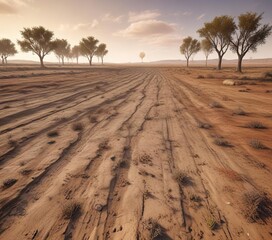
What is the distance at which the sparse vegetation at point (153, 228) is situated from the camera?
2.40 m

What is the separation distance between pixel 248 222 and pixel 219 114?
18.9ft

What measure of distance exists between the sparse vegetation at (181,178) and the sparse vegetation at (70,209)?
185 centimetres

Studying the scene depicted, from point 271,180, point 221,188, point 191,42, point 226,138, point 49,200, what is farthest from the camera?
point 191,42

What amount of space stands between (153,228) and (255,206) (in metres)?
1.66

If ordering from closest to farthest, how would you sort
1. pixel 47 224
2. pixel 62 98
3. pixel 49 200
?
pixel 47 224
pixel 49 200
pixel 62 98

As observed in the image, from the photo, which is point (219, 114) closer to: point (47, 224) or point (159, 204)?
point (159, 204)

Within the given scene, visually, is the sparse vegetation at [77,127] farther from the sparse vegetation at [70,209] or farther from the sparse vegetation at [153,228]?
the sparse vegetation at [153,228]

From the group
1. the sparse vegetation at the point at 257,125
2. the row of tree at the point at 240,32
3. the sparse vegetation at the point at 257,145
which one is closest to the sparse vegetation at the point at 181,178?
the sparse vegetation at the point at 257,145

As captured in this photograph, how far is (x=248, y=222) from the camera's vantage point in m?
2.68

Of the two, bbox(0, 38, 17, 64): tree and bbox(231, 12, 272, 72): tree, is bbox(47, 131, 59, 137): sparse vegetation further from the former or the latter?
bbox(0, 38, 17, 64): tree

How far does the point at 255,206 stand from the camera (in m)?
2.82

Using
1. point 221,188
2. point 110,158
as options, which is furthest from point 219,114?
point 110,158

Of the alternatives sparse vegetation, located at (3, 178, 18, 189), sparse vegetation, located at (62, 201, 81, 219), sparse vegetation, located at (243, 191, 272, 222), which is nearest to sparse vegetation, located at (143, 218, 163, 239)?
sparse vegetation, located at (62, 201, 81, 219)

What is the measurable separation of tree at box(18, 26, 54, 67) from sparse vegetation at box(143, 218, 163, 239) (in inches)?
1994
